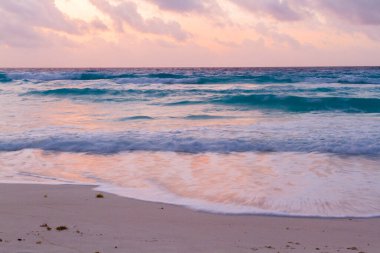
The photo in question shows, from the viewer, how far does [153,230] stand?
5066 millimetres

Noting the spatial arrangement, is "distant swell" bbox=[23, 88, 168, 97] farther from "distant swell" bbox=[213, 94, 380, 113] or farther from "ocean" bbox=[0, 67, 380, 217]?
"ocean" bbox=[0, 67, 380, 217]

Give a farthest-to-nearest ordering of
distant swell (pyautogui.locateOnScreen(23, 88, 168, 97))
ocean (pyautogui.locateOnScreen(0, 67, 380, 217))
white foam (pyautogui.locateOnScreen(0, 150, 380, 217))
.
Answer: distant swell (pyautogui.locateOnScreen(23, 88, 168, 97)) → ocean (pyautogui.locateOnScreen(0, 67, 380, 217)) → white foam (pyautogui.locateOnScreen(0, 150, 380, 217))

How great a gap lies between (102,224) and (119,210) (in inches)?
26.6

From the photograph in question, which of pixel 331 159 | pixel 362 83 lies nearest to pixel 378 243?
pixel 331 159

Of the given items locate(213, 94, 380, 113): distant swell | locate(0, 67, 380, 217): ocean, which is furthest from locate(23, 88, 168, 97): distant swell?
locate(0, 67, 380, 217): ocean

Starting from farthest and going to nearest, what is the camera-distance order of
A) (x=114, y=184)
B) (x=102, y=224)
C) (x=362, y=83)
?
(x=362, y=83)
(x=114, y=184)
(x=102, y=224)

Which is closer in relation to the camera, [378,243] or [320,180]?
[378,243]

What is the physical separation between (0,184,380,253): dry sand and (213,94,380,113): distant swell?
16.3m

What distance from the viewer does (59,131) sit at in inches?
505

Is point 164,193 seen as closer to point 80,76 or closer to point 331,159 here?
point 331,159

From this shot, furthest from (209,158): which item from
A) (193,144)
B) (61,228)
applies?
(61,228)

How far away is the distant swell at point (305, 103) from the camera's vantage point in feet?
71.1

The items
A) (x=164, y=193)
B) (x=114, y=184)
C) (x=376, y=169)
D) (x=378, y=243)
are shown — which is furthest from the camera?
(x=376, y=169)

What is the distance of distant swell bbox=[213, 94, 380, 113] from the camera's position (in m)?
21.7
